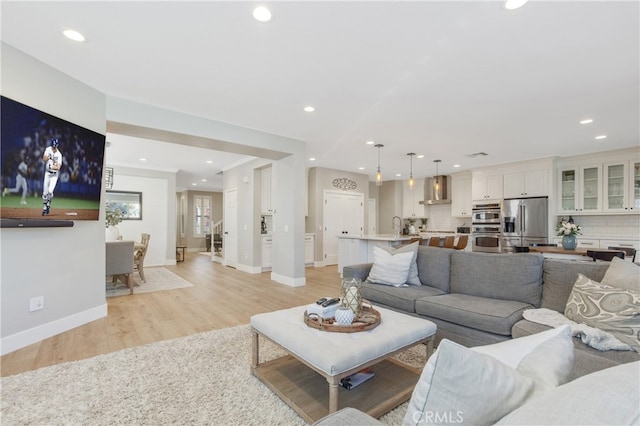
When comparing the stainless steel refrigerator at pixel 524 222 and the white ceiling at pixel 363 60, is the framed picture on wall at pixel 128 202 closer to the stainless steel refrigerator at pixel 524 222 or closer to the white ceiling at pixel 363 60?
the white ceiling at pixel 363 60

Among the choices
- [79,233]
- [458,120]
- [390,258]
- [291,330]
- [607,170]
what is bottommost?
[291,330]

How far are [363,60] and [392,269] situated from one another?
81.6 inches

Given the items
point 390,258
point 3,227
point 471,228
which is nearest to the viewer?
point 3,227

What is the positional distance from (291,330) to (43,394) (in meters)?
1.71

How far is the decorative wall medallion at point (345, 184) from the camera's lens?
8.38 meters

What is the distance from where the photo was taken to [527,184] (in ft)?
22.1

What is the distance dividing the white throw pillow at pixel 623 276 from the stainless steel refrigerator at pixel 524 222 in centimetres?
486

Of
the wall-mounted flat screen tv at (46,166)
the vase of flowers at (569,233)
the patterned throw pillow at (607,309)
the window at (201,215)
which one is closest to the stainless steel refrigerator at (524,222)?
the vase of flowers at (569,233)

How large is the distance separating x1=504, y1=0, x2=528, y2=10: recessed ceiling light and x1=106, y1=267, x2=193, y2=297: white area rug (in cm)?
565

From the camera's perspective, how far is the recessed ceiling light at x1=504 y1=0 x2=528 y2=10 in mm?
2010

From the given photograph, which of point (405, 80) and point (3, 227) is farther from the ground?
point (405, 80)

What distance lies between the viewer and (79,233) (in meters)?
3.33

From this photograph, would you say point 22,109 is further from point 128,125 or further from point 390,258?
point 390,258

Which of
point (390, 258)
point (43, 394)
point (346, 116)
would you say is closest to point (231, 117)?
point (346, 116)
